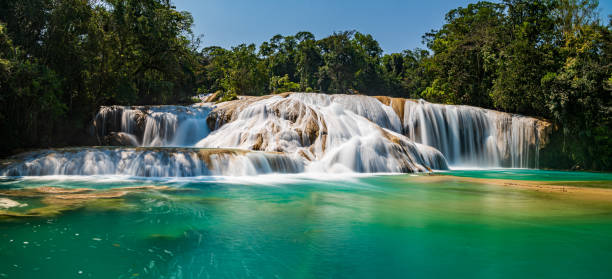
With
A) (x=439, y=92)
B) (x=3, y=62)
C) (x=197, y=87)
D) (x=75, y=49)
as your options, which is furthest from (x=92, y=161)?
(x=197, y=87)

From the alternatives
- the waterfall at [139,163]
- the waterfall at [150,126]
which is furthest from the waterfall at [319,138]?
the waterfall at [139,163]

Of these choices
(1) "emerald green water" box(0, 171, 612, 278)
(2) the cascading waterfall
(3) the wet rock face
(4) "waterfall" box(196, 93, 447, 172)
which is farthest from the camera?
(3) the wet rock face

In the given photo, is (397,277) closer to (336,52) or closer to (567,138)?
(567,138)

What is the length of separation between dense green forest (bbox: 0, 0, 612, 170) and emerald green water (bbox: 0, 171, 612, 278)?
864 centimetres

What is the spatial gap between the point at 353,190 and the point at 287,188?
66.3 inches

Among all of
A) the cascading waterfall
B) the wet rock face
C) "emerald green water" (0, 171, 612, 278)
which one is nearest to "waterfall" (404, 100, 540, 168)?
the cascading waterfall

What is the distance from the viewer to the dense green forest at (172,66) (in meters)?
13.0

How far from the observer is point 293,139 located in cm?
1483

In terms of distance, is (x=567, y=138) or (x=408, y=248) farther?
(x=567, y=138)

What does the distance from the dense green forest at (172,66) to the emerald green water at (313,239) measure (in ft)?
28.4

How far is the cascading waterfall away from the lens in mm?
11305

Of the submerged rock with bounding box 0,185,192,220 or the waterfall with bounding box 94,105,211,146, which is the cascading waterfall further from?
the submerged rock with bounding box 0,185,192,220

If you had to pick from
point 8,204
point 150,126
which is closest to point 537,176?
point 8,204

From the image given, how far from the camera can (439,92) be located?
32.3 m
